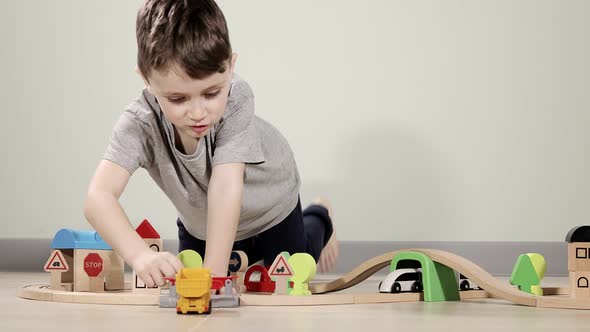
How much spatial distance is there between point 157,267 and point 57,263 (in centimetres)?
30

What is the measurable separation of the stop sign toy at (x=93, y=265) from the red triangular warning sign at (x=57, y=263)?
0.10 ft

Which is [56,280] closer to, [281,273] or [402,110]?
[281,273]

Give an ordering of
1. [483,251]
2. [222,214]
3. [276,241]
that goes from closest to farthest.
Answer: [222,214] < [276,241] < [483,251]

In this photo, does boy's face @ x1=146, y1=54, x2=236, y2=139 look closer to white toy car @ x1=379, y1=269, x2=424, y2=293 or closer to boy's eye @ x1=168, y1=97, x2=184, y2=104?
boy's eye @ x1=168, y1=97, x2=184, y2=104

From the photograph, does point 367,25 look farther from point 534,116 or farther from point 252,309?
point 252,309

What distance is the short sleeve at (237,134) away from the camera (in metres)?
1.23

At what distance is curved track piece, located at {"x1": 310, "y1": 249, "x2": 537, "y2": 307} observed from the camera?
1095 mm

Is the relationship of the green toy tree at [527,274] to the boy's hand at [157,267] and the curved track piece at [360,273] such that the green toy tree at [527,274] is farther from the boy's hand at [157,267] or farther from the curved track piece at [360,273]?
the boy's hand at [157,267]

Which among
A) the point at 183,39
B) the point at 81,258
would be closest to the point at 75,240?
the point at 81,258

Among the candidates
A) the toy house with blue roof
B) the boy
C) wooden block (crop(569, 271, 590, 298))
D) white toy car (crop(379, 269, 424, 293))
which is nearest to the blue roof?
the toy house with blue roof

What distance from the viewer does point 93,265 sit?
4.31 ft

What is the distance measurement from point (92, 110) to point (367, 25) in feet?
2.42

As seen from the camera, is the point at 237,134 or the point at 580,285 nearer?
the point at 580,285

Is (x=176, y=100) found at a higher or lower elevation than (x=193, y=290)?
higher
